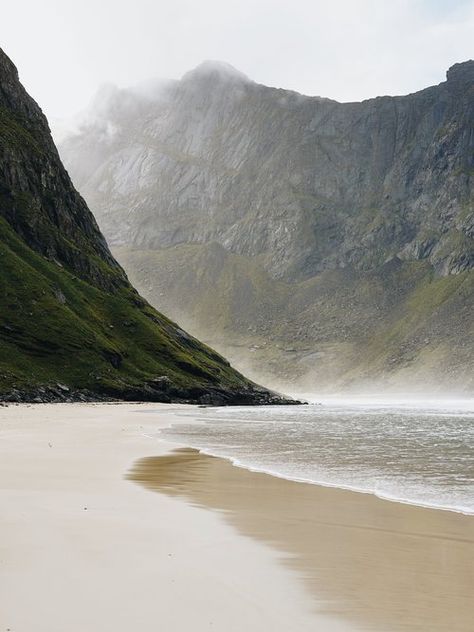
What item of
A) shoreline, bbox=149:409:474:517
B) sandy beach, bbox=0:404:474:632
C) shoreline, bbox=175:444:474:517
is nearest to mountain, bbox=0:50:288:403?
shoreline, bbox=149:409:474:517

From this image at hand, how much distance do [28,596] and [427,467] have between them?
22.6 metres

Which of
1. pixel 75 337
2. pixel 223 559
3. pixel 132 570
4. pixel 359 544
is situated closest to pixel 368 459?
pixel 359 544

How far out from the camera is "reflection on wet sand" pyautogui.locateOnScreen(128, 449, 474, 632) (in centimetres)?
1055

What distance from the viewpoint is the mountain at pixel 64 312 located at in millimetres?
124125


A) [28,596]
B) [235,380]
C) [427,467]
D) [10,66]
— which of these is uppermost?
[10,66]

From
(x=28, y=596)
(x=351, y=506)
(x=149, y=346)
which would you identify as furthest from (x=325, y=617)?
(x=149, y=346)

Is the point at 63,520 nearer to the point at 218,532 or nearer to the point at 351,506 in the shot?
the point at 218,532

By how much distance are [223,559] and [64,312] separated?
13005 cm

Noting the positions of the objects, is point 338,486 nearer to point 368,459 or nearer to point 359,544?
point 359,544

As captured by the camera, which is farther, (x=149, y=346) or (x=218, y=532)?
(x=149, y=346)

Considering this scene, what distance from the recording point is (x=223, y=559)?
13.2 m

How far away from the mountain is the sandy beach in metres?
86.3

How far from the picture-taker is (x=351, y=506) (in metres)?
19.9

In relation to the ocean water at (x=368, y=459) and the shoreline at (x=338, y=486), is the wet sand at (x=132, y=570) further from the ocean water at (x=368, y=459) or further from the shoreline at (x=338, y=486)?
the ocean water at (x=368, y=459)
